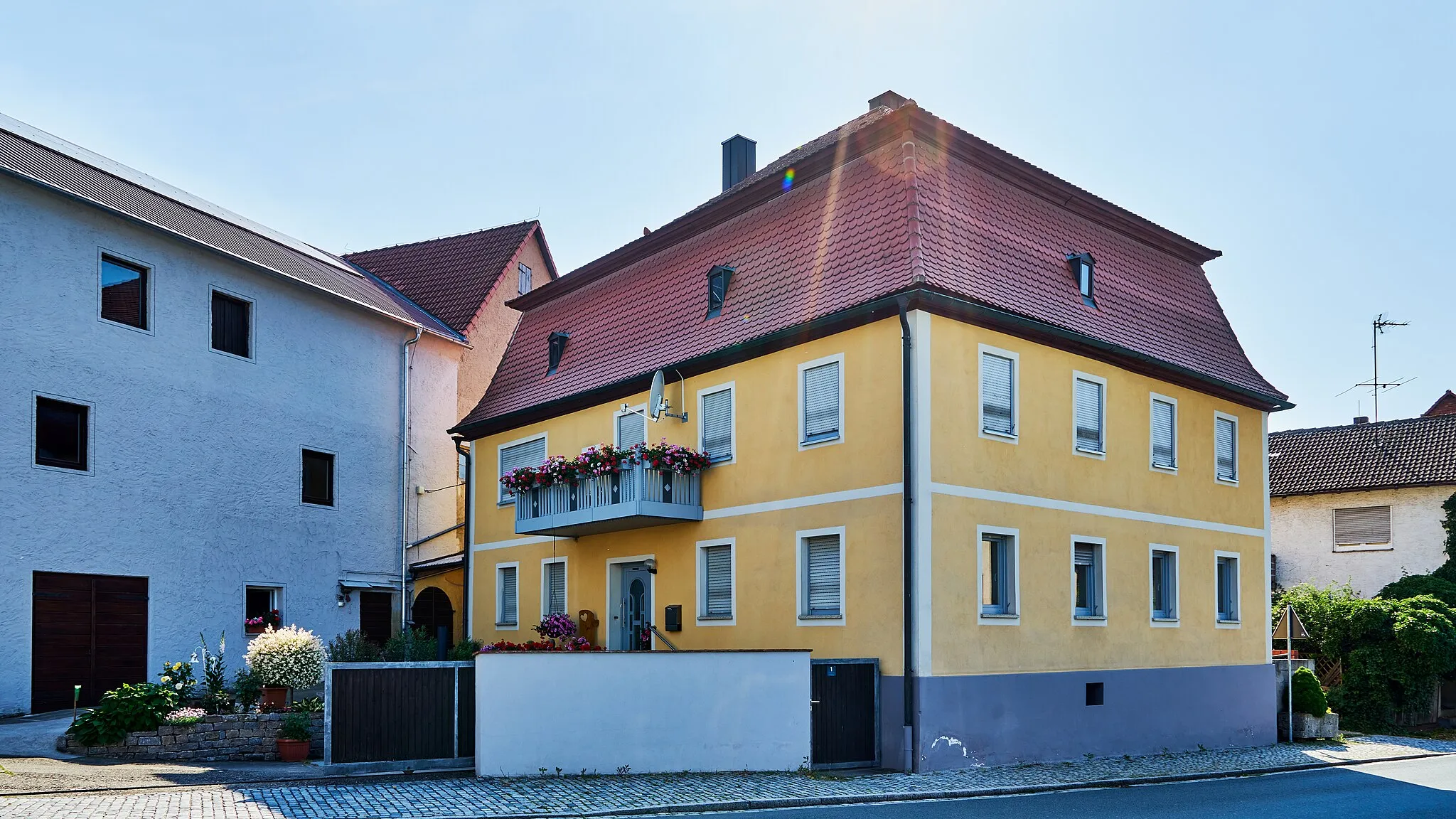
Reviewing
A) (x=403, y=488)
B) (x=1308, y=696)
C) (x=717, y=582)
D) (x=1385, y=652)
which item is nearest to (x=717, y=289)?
(x=717, y=582)

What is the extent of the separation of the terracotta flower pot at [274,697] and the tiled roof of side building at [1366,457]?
29.6 meters

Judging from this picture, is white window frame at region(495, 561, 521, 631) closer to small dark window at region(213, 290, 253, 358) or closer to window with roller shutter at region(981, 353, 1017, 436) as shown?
small dark window at region(213, 290, 253, 358)

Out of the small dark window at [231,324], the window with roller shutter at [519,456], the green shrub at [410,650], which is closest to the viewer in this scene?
the green shrub at [410,650]

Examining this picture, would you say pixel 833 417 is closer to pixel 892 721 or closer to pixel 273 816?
pixel 892 721

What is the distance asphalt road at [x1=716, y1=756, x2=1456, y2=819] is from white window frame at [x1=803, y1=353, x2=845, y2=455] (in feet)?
18.9

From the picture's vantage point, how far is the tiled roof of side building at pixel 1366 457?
34688 millimetres

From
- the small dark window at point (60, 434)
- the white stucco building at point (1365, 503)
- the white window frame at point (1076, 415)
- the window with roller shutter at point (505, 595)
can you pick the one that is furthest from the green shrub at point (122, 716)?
the white stucco building at point (1365, 503)

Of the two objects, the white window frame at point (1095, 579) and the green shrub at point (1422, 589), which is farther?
the green shrub at point (1422, 589)

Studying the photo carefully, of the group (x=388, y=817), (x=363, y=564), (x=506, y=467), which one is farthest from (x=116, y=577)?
(x=388, y=817)

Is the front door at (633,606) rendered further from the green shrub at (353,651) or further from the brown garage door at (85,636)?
the brown garage door at (85,636)

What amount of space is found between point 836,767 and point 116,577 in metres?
13.3

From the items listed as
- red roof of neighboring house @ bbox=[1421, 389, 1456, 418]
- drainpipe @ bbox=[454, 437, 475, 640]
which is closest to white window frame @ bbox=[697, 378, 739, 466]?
drainpipe @ bbox=[454, 437, 475, 640]

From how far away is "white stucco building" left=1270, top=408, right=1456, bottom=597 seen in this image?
1351 inches

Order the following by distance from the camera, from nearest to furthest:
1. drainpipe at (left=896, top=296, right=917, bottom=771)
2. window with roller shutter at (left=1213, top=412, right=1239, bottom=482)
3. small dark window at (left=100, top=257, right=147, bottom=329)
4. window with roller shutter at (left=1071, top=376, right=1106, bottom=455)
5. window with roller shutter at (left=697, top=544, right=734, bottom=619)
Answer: drainpipe at (left=896, top=296, right=917, bottom=771) < window with roller shutter at (left=1071, top=376, right=1106, bottom=455) < window with roller shutter at (left=697, top=544, right=734, bottom=619) < small dark window at (left=100, top=257, right=147, bottom=329) < window with roller shutter at (left=1213, top=412, right=1239, bottom=482)
